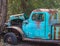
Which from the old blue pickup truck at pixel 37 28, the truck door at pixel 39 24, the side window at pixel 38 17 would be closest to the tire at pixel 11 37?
the old blue pickup truck at pixel 37 28

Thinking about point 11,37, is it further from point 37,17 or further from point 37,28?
point 37,17

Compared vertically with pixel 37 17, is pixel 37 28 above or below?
below

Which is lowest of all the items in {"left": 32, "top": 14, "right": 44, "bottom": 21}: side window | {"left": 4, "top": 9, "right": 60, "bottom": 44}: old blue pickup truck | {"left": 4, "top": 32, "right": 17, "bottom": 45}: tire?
{"left": 4, "top": 32, "right": 17, "bottom": 45}: tire

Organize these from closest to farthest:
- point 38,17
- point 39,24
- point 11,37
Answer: point 39,24 < point 38,17 < point 11,37

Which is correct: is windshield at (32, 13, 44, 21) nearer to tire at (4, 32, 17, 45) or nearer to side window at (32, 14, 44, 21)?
side window at (32, 14, 44, 21)

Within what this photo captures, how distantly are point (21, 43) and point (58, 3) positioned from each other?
16.1ft

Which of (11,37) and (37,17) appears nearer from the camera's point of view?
(37,17)

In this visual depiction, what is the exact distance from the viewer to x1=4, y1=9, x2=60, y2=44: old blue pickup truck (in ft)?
33.6

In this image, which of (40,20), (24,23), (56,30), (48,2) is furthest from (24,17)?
(48,2)

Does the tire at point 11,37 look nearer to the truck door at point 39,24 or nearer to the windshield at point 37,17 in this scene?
the truck door at point 39,24

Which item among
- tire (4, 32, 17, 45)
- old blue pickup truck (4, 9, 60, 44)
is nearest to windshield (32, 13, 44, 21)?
old blue pickup truck (4, 9, 60, 44)

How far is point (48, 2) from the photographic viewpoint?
49.9ft

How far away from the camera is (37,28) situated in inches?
416

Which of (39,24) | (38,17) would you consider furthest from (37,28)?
(38,17)
